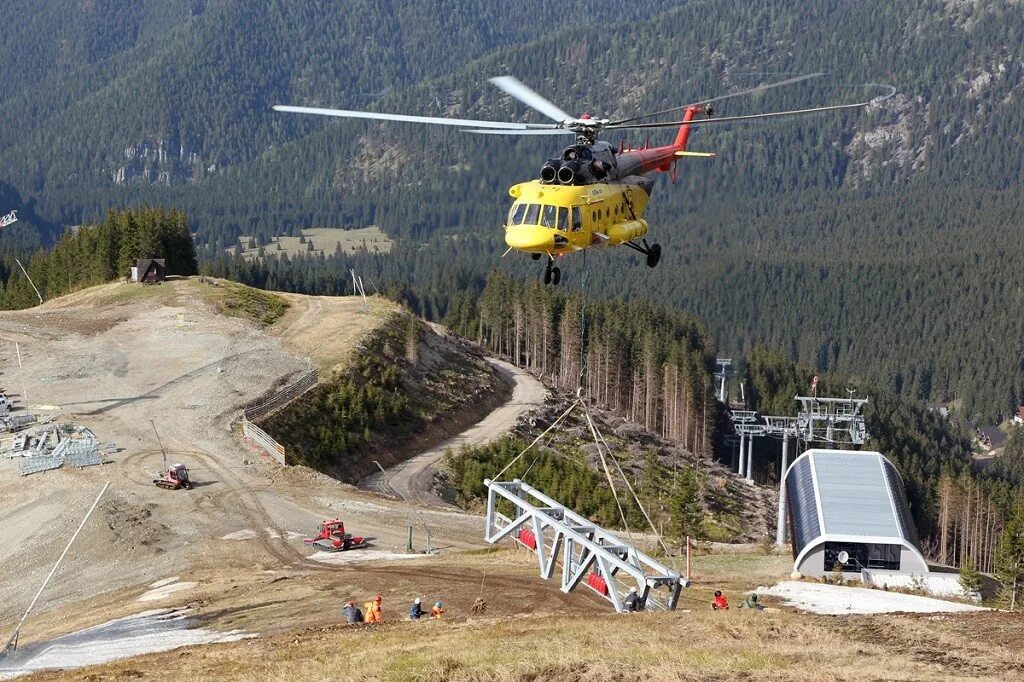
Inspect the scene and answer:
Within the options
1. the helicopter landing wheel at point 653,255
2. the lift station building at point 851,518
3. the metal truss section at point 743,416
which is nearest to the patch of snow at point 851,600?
the lift station building at point 851,518

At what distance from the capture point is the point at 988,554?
10850 centimetres

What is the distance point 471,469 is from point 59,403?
27.9m

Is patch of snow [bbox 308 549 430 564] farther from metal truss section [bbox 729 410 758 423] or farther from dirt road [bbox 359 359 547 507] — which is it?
metal truss section [bbox 729 410 758 423]

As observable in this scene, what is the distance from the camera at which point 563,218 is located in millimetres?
47188

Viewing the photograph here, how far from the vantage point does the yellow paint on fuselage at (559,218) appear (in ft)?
154

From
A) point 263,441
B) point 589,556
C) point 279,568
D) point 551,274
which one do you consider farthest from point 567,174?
point 263,441

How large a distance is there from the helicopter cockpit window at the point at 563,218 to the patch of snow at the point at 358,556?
2135 cm

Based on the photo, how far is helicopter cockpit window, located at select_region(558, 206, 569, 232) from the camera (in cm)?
Result: 4712

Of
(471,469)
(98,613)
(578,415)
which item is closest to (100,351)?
(471,469)

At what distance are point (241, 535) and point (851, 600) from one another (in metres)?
28.8

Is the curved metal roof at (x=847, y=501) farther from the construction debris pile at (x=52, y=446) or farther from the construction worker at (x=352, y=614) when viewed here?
the construction debris pile at (x=52, y=446)

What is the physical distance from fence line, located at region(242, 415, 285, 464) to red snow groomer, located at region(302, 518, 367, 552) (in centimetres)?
1680

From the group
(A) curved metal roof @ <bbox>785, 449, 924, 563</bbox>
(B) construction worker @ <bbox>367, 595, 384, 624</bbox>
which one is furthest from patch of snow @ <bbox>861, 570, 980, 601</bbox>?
(B) construction worker @ <bbox>367, 595, 384, 624</bbox>

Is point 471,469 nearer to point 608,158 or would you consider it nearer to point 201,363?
point 201,363
